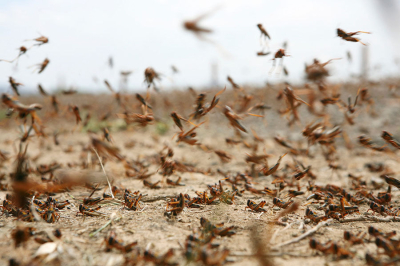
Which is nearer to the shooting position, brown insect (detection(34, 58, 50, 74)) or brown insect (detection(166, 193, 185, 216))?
brown insect (detection(166, 193, 185, 216))

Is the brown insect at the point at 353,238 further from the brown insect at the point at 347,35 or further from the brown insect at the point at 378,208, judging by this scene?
the brown insect at the point at 347,35

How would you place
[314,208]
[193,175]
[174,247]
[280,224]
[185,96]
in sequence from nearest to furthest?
[174,247]
[280,224]
[314,208]
[193,175]
[185,96]

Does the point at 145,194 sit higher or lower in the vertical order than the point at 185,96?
higher

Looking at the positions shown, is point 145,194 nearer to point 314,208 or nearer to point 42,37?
point 314,208

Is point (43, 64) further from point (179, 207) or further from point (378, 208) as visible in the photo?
point (378, 208)

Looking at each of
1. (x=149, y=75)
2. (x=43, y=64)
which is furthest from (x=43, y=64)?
(x=149, y=75)

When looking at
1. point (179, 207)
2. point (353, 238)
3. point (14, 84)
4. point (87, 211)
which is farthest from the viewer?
point (14, 84)

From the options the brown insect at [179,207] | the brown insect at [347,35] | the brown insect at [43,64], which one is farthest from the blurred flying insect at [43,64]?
the brown insect at [347,35]

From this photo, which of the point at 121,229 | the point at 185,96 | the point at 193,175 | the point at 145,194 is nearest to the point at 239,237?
the point at 121,229

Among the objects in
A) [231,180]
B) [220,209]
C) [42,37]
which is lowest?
[231,180]

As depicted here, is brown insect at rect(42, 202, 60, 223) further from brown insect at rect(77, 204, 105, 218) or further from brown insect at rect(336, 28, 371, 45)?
brown insect at rect(336, 28, 371, 45)

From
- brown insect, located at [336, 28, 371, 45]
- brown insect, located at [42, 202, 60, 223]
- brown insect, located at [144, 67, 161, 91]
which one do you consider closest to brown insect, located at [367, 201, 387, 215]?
brown insect, located at [336, 28, 371, 45]
